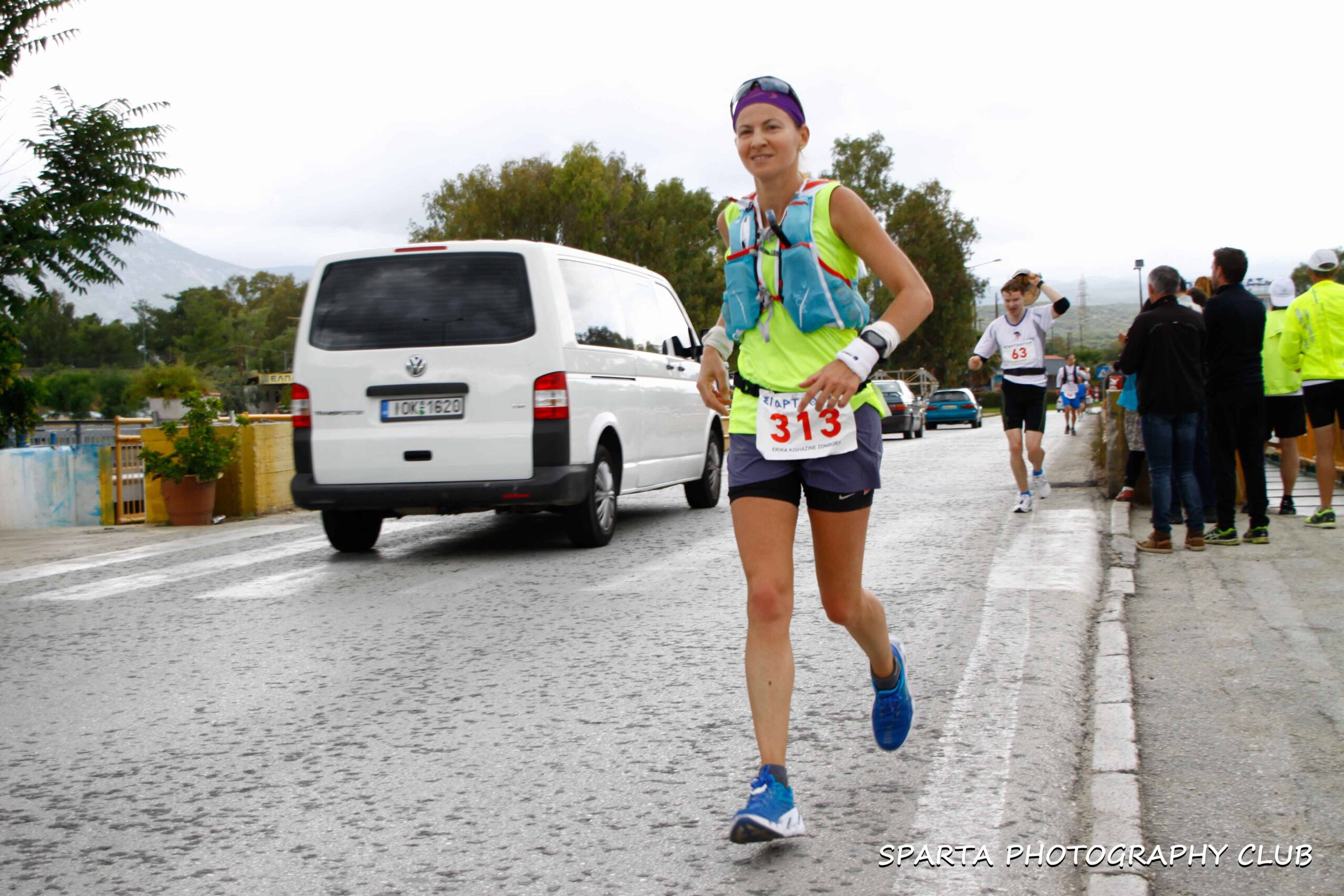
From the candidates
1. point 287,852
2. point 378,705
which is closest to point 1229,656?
point 378,705

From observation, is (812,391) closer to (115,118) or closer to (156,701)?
(156,701)

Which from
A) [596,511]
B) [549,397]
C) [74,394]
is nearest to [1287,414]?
[596,511]

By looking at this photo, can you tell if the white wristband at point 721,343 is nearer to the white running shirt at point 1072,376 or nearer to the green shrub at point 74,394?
the white running shirt at point 1072,376

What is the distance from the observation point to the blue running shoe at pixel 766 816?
3.02 metres

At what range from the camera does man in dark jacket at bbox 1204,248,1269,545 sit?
8164 millimetres

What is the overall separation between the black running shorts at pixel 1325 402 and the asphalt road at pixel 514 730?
2.14 m

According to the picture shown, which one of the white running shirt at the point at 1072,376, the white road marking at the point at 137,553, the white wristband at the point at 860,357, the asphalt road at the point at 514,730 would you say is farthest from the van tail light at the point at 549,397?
the white running shirt at the point at 1072,376

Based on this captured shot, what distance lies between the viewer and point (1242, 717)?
4211 mm

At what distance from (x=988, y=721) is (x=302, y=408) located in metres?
5.75

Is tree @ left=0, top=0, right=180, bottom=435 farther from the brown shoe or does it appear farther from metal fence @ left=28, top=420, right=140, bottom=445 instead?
the brown shoe

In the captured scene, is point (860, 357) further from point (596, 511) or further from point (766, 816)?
point (596, 511)

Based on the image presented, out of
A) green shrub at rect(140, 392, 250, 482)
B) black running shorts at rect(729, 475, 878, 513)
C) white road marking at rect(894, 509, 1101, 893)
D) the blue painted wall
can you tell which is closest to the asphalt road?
white road marking at rect(894, 509, 1101, 893)

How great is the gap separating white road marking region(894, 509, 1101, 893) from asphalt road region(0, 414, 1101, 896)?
0.05 ft

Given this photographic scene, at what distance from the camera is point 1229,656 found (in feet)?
16.6
